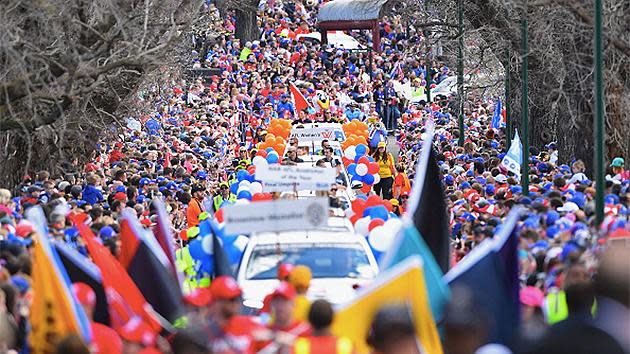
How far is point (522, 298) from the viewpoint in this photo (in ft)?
38.2

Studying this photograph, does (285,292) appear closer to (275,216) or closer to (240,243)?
(275,216)

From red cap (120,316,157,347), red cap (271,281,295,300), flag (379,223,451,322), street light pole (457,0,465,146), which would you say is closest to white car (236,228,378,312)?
flag (379,223,451,322)

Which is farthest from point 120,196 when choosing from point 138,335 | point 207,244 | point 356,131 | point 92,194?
point 356,131

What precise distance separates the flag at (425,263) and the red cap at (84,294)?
7.29 feet

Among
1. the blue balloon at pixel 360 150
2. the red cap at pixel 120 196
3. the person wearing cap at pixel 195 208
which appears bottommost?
the blue balloon at pixel 360 150

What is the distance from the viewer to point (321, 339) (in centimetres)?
891

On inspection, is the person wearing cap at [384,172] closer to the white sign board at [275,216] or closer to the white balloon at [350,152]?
the white balloon at [350,152]

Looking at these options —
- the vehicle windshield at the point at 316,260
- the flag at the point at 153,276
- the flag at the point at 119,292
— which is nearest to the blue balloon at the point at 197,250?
the vehicle windshield at the point at 316,260

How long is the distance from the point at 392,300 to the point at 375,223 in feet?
24.5

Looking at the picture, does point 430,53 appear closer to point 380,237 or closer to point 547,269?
Result: point 380,237

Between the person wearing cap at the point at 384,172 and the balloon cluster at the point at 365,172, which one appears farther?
the person wearing cap at the point at 384,172

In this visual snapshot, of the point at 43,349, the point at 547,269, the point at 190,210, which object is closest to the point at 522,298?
the point at 547,269

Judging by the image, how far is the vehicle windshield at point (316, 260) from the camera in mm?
14555

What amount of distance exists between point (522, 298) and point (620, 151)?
12674 mm
